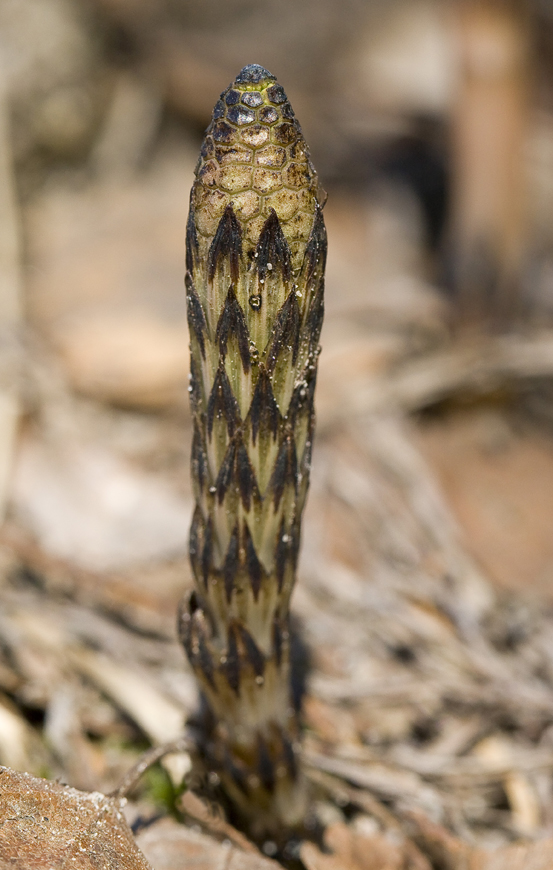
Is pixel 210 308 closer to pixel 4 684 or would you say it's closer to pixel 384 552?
pixel 4 684

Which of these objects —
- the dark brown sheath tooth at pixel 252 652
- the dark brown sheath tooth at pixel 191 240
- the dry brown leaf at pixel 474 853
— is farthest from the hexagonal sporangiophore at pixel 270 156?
the dry brown leaf at pixel 474 853

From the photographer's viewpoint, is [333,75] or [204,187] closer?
[204,187]

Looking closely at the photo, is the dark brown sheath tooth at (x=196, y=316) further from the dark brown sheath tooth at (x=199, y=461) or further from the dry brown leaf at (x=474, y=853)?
the dry brown leaf at (x=474, y=853)

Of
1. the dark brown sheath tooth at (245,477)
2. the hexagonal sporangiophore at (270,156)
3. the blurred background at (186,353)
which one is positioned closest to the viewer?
the hexagonal sporangiophore at (270,156)

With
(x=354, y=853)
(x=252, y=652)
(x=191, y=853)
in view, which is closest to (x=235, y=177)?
(x=252, y=652)

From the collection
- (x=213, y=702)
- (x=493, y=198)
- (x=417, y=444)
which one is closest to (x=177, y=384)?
(x=417, y=444)

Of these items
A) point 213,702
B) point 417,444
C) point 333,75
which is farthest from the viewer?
point 333,75

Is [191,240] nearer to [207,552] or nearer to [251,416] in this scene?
[251,416]
